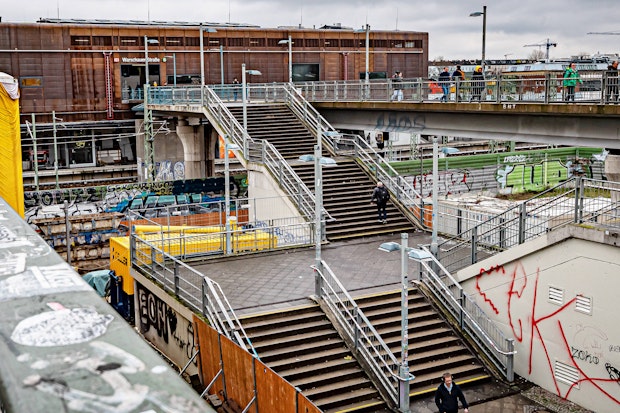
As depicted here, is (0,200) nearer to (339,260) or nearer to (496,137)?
(339,260)

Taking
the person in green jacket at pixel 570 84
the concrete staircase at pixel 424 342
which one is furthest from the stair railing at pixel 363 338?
the person in green jacket at pixel 570 84

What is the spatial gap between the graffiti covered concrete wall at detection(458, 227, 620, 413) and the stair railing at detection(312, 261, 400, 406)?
3.29 m

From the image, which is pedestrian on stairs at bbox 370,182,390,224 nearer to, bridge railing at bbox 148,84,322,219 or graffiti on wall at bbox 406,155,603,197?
bridge railing at bbox 148,84,322,219

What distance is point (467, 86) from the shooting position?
24.1 m

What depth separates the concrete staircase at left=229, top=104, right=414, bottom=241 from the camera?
25656mm

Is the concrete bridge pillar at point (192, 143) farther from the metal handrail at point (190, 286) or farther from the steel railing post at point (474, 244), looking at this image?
the steel railing post at point (474, 244)

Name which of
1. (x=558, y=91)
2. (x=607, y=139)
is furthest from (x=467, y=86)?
(x=607, y=139)

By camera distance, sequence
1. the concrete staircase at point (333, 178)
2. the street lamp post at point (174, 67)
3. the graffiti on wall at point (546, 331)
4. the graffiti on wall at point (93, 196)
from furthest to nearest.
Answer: the street lamp post at point (174, 67) → the graffiti on wall at point (93, 196) → the concrete staircase at point (333, 178) → the graffiti on wall at point (546, 331)

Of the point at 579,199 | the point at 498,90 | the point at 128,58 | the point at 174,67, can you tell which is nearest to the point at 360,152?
the point at 498,90

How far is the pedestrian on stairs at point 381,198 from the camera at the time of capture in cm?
2552

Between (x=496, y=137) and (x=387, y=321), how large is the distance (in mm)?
8043

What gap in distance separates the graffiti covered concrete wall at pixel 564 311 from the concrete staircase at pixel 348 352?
1335 millimetres

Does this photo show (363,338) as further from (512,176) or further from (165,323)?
(512,176)

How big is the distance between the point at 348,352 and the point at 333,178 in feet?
39.6
